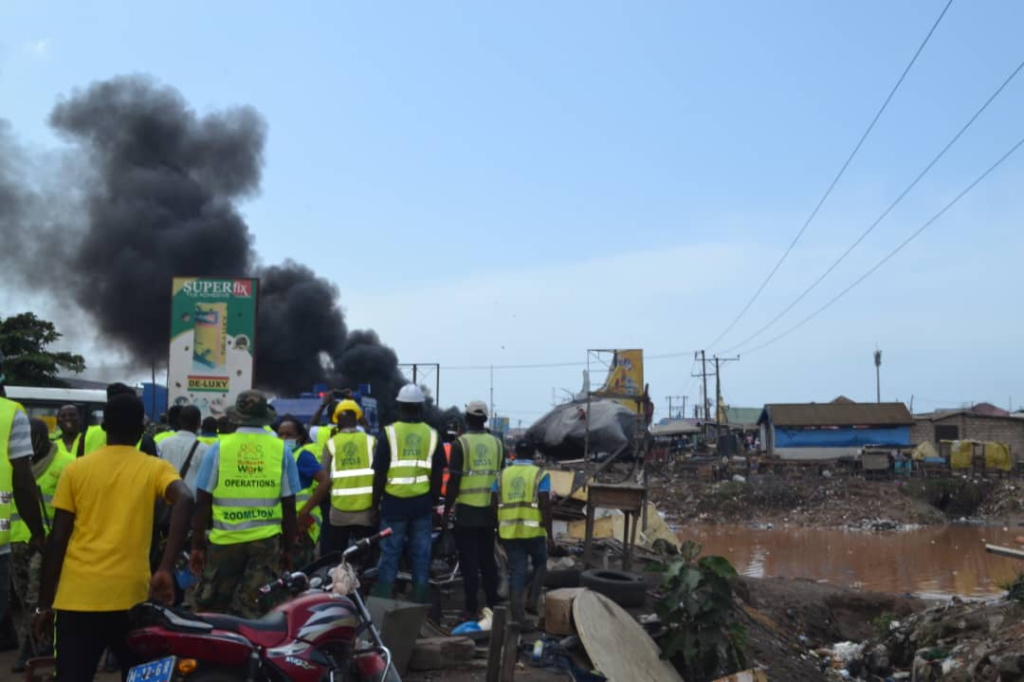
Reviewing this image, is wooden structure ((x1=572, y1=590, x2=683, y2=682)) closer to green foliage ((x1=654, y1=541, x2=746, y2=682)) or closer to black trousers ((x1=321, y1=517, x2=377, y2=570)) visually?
green foliage ((x1=654, y1=541, x2=746, y2=682))

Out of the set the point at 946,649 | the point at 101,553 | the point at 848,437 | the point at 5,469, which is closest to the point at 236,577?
the point at 5,469

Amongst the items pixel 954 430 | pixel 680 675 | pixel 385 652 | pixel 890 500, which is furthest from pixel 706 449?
pixel 385 652

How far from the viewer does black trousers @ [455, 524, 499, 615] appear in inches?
289

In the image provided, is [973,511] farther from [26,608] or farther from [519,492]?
[26,608]

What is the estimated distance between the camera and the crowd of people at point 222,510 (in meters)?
3.70

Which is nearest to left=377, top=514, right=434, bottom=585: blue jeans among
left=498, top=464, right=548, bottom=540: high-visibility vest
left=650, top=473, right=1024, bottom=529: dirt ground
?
left=498, top=464, right=548, bottom=540: high-visibility vest

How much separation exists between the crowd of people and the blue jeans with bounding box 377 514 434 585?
0.04ft

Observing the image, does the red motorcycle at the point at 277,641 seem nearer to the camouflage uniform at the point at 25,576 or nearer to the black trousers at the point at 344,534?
the black trousers at the point at 344,534

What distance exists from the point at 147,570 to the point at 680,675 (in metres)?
4.72

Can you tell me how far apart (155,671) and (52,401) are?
14851 millimetres

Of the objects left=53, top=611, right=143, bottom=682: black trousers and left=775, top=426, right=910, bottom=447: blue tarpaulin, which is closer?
left=53, top=611, right=143, bottom=682: black trousers

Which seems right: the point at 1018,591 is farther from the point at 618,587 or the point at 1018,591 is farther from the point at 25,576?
the point at 25,576

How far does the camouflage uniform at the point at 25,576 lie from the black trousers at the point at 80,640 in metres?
2.62

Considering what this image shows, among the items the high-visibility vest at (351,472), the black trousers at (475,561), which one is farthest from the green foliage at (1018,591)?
the high-visibility vest at (351,472)
